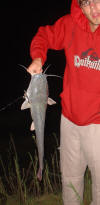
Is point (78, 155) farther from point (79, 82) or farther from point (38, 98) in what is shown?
Answer: point (38, 98)

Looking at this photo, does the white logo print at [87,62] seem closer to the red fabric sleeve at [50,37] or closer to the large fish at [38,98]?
the red fabric sleeve at [50,37]

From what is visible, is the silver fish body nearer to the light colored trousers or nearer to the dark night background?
the light colored trousers

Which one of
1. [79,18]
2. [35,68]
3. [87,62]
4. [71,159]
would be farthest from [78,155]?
[79,18]

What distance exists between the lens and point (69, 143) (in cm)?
200

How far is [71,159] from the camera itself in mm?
2016

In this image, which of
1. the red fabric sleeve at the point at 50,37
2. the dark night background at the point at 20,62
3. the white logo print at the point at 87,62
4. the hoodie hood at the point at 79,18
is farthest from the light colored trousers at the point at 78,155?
the dark night background at the point at 20,62

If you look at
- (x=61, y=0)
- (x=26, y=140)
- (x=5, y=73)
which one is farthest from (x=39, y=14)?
(x=26, y=140)

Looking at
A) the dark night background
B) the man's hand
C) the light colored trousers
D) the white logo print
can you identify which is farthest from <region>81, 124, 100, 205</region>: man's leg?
the dark night background

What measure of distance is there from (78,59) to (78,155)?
691mm

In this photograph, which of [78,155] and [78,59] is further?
[78,155]

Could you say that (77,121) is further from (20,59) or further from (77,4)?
(20,59)

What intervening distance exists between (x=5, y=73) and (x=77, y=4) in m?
9.89

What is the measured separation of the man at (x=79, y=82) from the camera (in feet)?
5.81

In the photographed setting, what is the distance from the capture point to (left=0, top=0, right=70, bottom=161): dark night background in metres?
5.85
